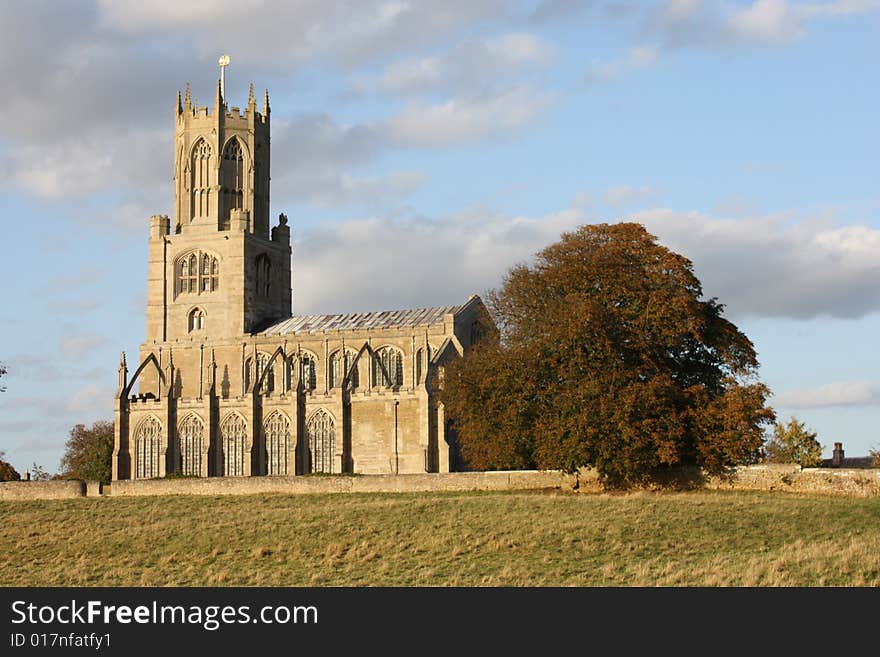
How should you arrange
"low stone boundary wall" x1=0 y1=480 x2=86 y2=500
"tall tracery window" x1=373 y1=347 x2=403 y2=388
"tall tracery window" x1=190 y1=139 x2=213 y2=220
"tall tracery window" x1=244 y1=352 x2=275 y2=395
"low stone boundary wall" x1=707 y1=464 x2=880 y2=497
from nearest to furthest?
"low stone boundary wall" x1=707 y1=464 x2=880 y2=497 → "low stone boundary wall" x1=0 y1=480 x2=86 y2=500 → "tall tracery window" x1=373 y1=347 x2=403 y2=388 → "tall tracery window" x1=244 y1=352 x2=275 y2=395 → "tall tracery window" x1=190 y1=139 x2=213 y2=220

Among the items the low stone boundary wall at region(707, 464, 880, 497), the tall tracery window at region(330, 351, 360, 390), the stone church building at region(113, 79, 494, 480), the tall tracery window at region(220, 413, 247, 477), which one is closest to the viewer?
the low stone boundary wall at region(707, 464, 880, 497)

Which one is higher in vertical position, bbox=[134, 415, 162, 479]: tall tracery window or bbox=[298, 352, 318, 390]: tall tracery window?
bbox=[298, 352, 318, 390]: tall tracery window

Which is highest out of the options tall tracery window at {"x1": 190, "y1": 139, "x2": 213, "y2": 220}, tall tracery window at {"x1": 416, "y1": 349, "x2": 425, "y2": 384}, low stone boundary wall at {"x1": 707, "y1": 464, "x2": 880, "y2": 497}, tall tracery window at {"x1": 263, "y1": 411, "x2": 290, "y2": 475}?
tall tracery window at {"x1": 190, "y1": 139, "x2": 213, "y2": 220}

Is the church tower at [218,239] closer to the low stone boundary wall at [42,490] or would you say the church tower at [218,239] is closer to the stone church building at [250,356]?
the stone church building at [250,356]

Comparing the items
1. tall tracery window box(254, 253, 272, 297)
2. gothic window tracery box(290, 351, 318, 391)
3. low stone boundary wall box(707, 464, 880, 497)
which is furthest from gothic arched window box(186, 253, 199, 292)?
low stone boundary wall box(707, 464, 880, 497)

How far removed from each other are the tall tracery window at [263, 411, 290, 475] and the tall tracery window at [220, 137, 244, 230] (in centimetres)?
1845

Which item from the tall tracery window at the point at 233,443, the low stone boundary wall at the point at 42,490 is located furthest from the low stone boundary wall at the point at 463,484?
the tall tracery window at the point at 233,443

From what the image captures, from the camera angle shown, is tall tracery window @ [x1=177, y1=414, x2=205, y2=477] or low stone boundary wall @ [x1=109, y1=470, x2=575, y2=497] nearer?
low stone boundary wall @ [x1=109, y1=470, x2=575, y2=497]

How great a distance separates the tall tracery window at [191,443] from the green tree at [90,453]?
4.90 m

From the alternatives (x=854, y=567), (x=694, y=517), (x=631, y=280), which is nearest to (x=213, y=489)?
(x=631, y=280)

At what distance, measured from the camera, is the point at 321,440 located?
71250 millimetres

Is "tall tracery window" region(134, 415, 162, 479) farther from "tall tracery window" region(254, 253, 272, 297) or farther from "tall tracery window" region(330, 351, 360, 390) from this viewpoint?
"tall tracery window" region(254, 253, 272, 297)

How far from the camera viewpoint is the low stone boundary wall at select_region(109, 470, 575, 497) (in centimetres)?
4825
